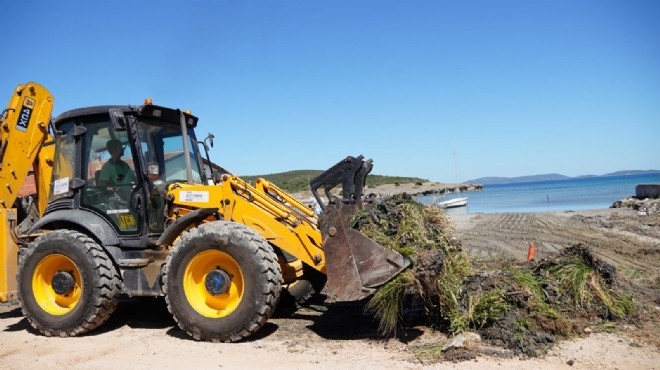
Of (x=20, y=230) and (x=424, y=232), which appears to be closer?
(x=424, y=232)

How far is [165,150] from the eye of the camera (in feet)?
22.6

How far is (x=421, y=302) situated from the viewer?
5660 millimetres

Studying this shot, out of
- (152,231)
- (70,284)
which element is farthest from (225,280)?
(70,284)

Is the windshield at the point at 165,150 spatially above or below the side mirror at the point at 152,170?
above

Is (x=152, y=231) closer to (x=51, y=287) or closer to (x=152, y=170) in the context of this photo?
(x=152, y=170)

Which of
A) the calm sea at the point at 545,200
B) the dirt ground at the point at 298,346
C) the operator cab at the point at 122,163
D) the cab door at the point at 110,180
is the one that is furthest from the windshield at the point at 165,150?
the calm sea at the point at 545,200

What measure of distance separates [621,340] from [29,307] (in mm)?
6709

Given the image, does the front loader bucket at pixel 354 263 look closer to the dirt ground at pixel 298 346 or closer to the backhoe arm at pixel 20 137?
the dirt ground at pixel 298 346

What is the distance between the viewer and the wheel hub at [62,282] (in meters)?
6.27

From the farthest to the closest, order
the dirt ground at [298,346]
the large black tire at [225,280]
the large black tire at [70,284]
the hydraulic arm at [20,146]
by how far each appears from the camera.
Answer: the hydraulic arm at [20,146]
the large black tire at [70,284]
the large black tire at [225,280]
the dirt ground at [298,346]

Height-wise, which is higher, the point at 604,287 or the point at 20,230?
the point at 20,230

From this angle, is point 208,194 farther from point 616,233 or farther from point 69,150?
point 616,233

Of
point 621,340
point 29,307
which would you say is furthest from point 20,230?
point 621,340

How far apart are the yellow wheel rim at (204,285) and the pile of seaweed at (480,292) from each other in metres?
1.49
